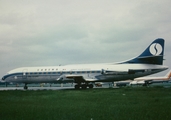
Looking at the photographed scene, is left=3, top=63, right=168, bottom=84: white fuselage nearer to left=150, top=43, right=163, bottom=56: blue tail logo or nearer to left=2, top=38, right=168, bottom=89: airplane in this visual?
Result: left=2, top=38, right=168, bottom=89: airplane

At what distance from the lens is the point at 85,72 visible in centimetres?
3300

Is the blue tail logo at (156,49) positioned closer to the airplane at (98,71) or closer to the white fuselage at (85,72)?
the airplane at (98,71)

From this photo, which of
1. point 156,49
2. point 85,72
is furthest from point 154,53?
point 85,72

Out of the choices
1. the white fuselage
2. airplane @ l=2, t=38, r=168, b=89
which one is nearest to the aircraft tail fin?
airplane @ l=2, t=38, r=168, b=89

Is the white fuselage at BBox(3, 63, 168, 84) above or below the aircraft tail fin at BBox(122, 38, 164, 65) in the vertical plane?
below

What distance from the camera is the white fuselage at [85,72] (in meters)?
30.3

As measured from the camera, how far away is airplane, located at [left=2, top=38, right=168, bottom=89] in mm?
29297

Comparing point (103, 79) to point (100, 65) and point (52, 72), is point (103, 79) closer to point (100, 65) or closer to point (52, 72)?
point (100, 65)

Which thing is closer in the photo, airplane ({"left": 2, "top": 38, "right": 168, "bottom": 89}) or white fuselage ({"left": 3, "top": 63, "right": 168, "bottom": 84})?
airplane ({"left": 2, "top": 38, "right": 168, "bottom": 89})

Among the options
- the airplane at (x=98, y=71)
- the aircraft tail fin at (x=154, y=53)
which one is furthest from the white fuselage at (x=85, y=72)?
the aircraft tail fin at (x=154, y=53)

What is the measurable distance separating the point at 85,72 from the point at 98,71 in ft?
6.30

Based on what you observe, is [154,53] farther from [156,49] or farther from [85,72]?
[85,72]

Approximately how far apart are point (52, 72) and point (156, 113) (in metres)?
26.9

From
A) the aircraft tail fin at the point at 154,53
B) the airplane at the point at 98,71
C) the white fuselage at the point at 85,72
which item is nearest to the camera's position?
the aircraft tail fin at the point at 154,53
